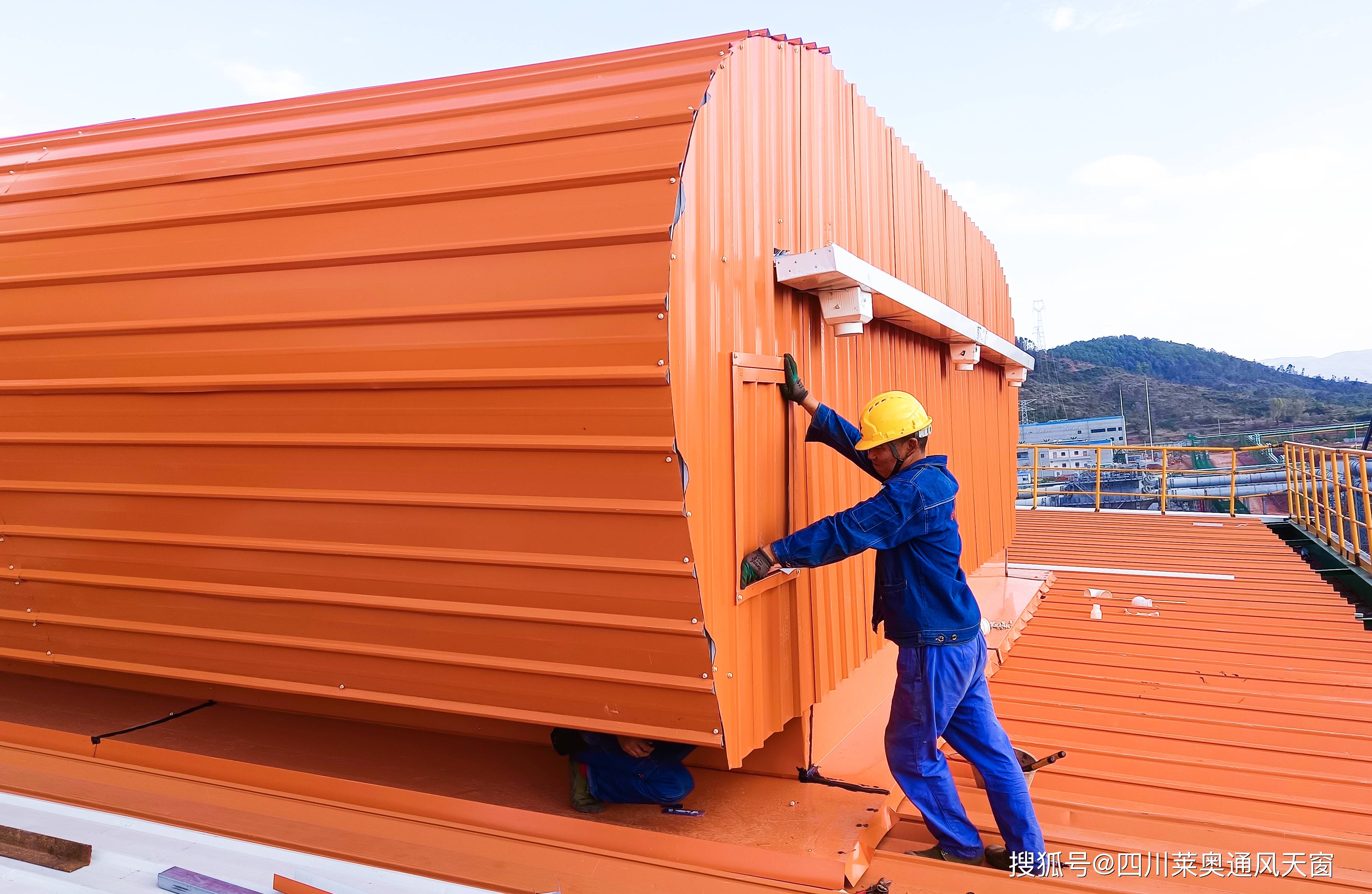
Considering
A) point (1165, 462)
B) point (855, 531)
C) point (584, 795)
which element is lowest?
point (584, 795)

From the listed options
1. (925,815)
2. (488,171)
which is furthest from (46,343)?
(925,815)

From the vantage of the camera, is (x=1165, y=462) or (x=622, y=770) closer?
(x=622, y=770)

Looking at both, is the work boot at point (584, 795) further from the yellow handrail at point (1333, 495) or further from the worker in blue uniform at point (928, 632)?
the yellow handrail at point (1333, 495)

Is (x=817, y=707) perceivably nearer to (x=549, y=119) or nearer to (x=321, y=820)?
(x=321, y=820)

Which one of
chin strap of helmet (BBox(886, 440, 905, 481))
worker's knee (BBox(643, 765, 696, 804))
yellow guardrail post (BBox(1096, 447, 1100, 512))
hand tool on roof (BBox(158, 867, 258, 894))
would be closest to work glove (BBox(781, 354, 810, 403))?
chin strap of helmet (BBox(886, 440, 905, 481))

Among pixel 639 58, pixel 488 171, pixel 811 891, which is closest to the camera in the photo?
pixel 811 891

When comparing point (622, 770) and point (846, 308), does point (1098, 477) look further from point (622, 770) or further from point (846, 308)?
point (622, 770)

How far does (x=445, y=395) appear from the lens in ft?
10.3

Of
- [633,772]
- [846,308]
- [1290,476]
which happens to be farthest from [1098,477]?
[633,772]

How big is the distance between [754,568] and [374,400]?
1699mm

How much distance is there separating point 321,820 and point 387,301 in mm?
2302

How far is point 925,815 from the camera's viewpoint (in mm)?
3432

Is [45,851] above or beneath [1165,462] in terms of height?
beneath

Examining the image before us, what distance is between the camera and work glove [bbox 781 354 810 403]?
377 cm
